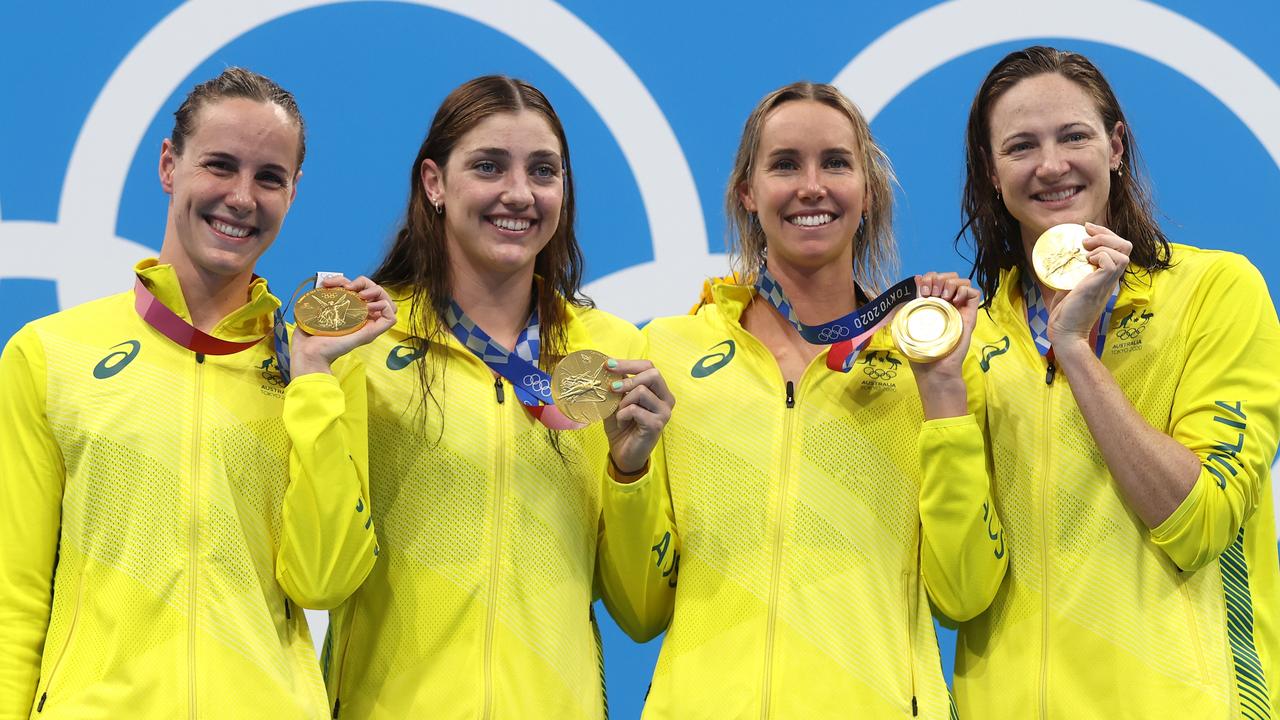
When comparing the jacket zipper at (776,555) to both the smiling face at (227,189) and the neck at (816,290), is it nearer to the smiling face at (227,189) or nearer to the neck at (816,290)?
the neck at (816,290)

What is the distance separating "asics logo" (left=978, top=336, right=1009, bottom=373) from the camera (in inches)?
117

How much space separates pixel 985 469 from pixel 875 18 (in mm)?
2073

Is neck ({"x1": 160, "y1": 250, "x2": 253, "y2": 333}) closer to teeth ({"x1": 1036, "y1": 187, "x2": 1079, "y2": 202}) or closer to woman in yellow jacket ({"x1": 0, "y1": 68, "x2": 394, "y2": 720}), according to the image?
woman in yellow jacket ({"x1": 0, "y1": 68, "x2": 394, "y2": 720})

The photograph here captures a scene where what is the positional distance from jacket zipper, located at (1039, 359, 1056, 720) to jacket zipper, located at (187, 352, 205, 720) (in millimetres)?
1646

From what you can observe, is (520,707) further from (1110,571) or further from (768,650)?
(1110,571)

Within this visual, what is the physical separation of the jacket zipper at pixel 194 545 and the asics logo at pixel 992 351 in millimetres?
1622

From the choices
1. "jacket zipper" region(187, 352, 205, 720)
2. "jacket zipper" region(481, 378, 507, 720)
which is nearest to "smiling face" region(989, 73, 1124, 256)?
"jacket zipper" region(481, 378, 507, 720)

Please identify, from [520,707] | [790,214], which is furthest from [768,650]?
[790,214]

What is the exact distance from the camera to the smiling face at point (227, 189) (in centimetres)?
279

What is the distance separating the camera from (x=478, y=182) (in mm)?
2930

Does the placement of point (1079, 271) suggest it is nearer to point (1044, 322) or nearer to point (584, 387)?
point (1044, 322)

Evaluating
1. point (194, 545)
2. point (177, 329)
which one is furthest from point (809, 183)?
point (194, 545)

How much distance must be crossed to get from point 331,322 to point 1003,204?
1551mm

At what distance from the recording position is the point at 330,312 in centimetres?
271
